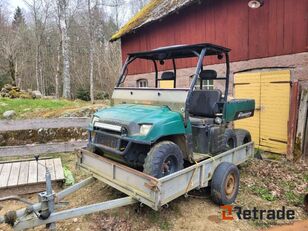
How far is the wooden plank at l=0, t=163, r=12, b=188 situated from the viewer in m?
4.29

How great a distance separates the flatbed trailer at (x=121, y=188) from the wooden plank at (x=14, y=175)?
118 cm

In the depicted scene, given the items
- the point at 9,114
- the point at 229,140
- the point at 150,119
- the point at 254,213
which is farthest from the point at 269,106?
the point at 9,114

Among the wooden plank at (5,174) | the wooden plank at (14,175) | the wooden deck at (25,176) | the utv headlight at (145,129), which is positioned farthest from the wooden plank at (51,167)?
the utv headlight at (145,129)

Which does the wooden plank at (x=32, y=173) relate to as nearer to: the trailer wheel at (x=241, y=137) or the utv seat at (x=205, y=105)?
the utv seat at (x=205, y=105)

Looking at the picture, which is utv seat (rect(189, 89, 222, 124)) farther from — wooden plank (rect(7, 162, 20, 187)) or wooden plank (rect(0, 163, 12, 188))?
wooden plank (rect(0, 163, 12, 188))

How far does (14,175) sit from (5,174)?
0.18 metres

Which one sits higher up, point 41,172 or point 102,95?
point 102,95

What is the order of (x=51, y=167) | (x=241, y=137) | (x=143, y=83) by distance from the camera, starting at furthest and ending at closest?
(x=143, y=83) < (x=241, y=137) < (x=51, y=167)

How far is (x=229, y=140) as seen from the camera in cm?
479

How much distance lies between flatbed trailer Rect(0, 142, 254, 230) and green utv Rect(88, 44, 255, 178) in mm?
170

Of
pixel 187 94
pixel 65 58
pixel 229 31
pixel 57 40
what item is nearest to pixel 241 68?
pixel 229 31

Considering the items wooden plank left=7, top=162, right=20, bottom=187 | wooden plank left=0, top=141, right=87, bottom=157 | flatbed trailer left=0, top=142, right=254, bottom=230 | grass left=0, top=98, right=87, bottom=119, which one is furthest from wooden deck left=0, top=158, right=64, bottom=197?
grass left=0, top=98, right=87, bottom=119

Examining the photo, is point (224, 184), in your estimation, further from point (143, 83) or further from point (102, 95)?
point (102, 95)

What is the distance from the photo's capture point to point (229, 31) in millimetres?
8164
